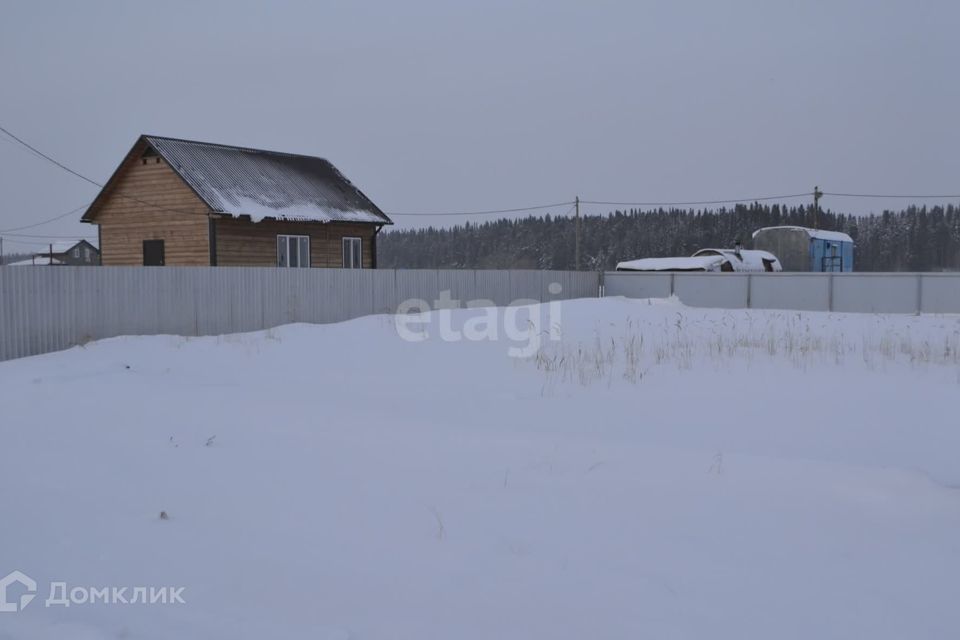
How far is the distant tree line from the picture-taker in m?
77.0

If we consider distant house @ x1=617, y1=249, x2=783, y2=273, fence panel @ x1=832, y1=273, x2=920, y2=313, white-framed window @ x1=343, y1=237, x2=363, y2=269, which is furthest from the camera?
distant house @ x1=617, y1=249, x2=783, y2=273

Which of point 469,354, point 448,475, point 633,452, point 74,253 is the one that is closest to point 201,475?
point 448,475

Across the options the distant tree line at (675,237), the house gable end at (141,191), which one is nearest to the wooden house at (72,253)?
the distant tree line at (675,237)

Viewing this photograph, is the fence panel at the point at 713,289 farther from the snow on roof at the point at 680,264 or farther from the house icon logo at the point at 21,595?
the house icon logo at the point at 21,595

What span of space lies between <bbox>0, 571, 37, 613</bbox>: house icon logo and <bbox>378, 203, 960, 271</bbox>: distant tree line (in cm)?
7033

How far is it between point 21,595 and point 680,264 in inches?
1127

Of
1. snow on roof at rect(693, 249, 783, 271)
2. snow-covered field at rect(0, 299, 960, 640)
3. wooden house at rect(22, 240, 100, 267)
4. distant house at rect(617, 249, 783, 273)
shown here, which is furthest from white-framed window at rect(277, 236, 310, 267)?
wooden house at rect(22, 240, 100, 267)

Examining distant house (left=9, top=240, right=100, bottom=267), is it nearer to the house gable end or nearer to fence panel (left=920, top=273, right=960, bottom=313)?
the house gable end

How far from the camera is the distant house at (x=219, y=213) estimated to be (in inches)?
813

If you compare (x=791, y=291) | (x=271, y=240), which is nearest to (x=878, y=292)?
(x=791, y=291)

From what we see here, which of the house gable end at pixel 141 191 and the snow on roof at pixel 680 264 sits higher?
the house gable end at pixel 141 191

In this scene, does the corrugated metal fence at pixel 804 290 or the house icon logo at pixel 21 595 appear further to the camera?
the corrugated metal fence at pixel 804 290

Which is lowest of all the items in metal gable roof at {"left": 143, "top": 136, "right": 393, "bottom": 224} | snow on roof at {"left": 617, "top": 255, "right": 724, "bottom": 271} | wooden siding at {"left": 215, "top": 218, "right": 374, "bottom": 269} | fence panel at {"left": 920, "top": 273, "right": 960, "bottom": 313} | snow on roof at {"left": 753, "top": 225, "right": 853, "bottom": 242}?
fence panel at {"left": 920, "top": 273, "right": 960, "bottom": 313}

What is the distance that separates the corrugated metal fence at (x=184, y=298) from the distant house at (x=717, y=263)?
11403 mm
